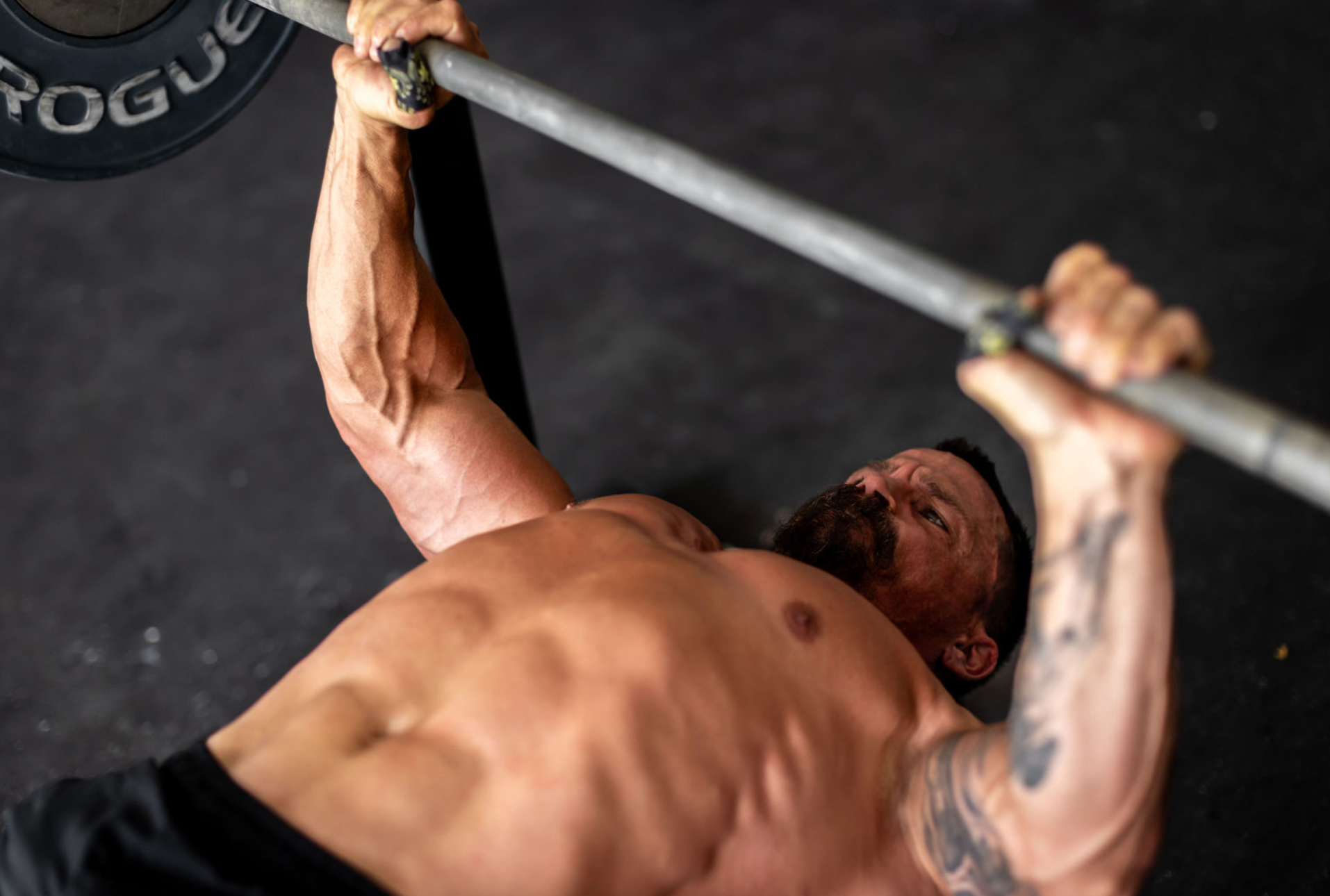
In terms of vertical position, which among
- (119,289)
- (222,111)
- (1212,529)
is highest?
(222,111)

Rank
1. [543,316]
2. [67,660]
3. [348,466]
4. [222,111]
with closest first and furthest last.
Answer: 1. [222,111]
2. [67,660]
3. [348,466]
4. [543,316]

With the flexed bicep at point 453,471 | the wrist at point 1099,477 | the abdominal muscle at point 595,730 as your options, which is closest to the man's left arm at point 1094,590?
the wrist at point 1099,477

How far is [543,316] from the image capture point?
373 cm

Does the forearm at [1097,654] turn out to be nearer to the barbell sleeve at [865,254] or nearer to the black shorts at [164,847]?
the barbell sleeve at [865,254]

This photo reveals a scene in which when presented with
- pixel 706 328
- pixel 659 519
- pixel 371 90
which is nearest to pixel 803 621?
pixel 659 519

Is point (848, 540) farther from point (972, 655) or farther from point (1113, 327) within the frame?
point (1113, 327)

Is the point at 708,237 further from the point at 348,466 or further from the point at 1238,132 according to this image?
the point at 1238,132

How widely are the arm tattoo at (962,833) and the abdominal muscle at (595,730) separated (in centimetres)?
6

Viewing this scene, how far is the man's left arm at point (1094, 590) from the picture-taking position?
98 centimetres

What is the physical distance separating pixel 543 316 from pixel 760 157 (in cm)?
104

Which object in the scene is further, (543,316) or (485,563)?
(543,316)

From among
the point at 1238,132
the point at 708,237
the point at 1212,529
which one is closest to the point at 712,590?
the point at 1212,529

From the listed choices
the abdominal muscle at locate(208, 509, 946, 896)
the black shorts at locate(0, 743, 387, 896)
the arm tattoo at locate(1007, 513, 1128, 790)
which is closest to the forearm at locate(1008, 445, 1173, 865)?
the arm tattoo at locate(1007, 513, 1128, 790)

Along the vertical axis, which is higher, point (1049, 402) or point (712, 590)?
point (1049, 402)
